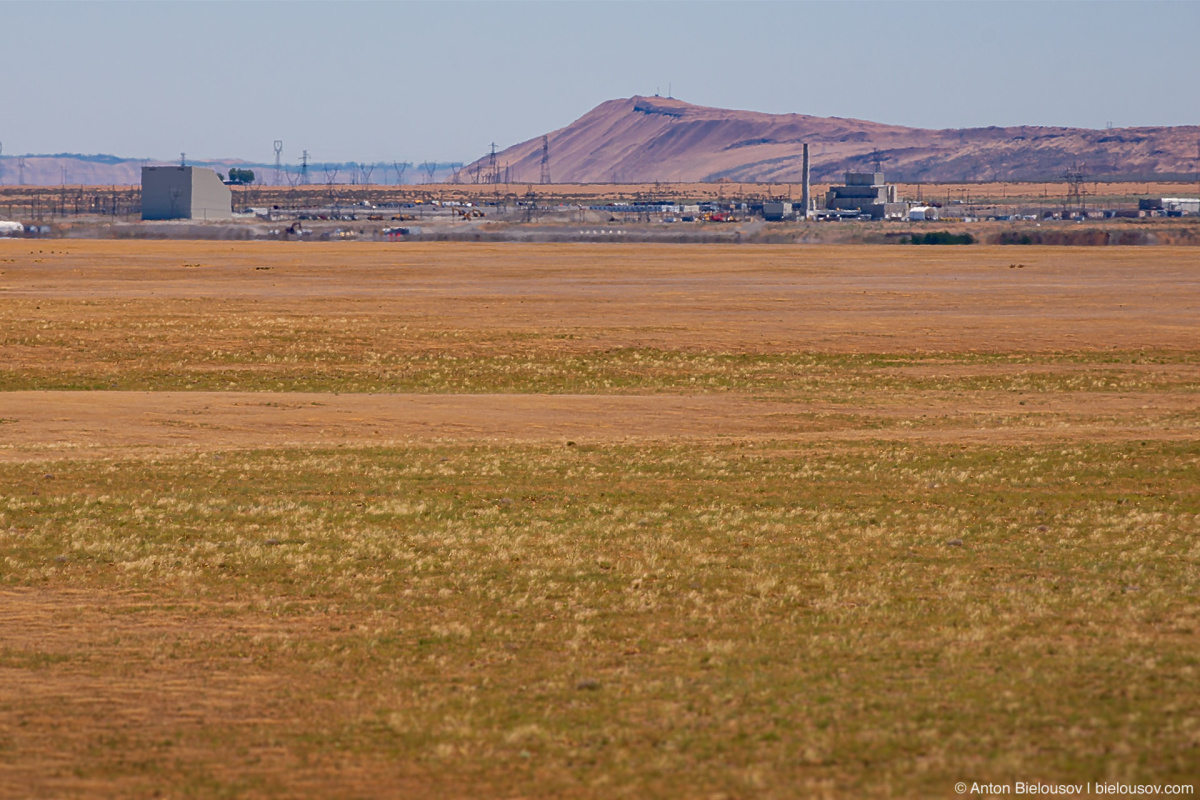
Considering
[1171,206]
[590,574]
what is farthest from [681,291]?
[1171,206]

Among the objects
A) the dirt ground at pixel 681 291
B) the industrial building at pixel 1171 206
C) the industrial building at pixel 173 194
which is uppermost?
the industrial building at pixel 1171 206

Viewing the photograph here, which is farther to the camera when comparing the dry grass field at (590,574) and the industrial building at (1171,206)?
the industrial building at (1171,206)

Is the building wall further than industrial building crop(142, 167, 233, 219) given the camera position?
Yes

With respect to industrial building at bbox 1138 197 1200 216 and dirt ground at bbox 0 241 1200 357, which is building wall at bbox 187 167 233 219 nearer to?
dirt ground at bbox 0 241 1200 357

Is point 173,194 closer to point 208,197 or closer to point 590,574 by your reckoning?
point 208,197

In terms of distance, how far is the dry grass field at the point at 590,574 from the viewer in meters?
9.40

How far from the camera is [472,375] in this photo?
1544 inches

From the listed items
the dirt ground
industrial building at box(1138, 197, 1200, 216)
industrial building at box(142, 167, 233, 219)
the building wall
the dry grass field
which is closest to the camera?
the dry grass field

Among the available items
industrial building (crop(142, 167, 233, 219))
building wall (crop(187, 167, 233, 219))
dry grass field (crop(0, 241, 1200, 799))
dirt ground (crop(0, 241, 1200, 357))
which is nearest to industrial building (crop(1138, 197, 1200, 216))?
dirt ground (crop(0, 241, 1200, 357))

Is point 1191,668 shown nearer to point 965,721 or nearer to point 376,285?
point 965,721

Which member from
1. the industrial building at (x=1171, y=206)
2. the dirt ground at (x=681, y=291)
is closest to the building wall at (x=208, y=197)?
the dirt ground at (x=681, y=291)

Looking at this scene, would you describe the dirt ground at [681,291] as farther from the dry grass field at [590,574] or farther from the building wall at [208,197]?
the building wall at [208,197]

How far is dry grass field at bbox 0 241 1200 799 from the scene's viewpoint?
9.40 m

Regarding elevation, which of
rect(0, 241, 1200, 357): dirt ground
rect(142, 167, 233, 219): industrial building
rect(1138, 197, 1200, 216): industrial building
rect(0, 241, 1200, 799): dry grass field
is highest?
rect(1138, 197, 1200, 216): industrial building
